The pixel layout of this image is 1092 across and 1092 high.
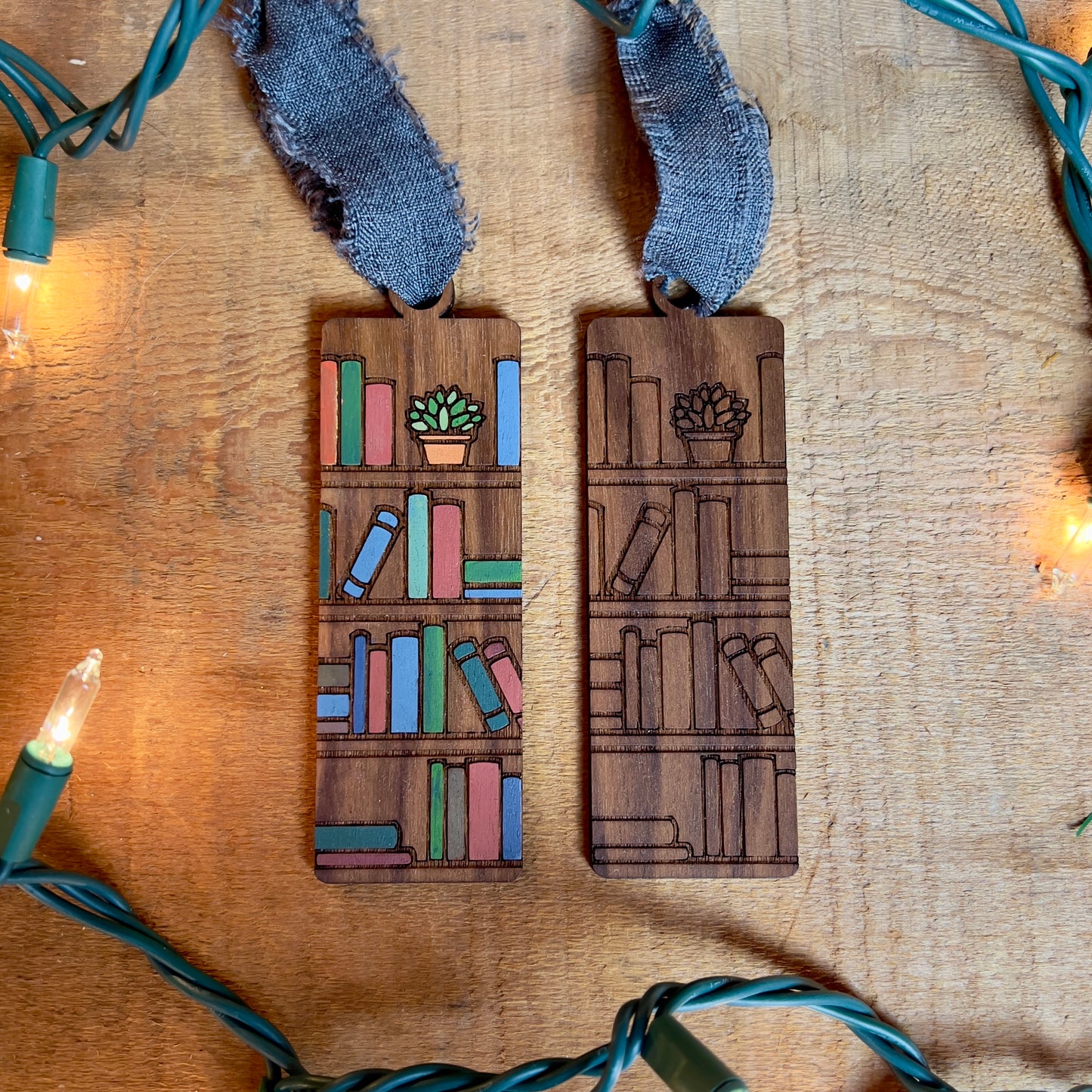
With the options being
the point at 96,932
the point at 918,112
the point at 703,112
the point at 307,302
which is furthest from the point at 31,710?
the point at 918,112

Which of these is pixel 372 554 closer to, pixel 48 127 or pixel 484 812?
pixel 484 812

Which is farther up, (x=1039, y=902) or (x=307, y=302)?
(x=307, y=302)

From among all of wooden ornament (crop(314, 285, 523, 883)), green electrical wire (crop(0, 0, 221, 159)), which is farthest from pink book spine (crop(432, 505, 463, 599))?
green electrical wire (crop(0, 0, 221, 159))

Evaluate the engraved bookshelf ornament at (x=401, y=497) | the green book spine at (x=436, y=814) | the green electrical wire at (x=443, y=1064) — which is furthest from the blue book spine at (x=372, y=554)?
the green electrical wire at (x=443, y=1064)

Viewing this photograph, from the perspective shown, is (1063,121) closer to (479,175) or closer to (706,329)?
(706,329)

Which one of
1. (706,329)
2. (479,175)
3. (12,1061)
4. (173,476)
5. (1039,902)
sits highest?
(479,175)

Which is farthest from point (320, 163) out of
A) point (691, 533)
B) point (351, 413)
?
point (691, 533)
